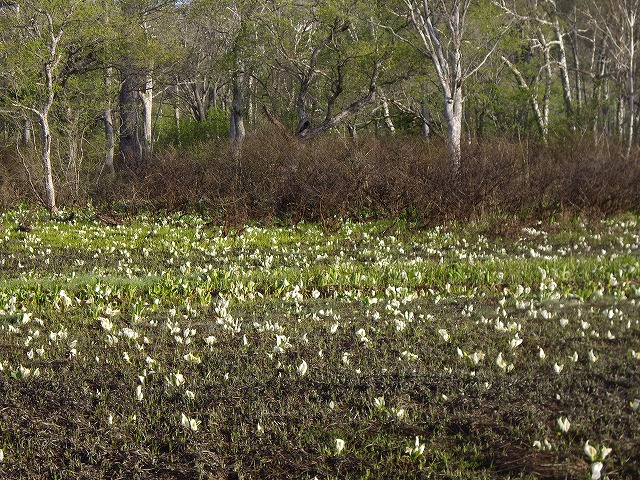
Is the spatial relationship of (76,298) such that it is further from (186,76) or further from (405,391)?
(186,76)

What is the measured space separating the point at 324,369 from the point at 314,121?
2586cm

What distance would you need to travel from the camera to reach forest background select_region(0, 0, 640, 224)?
1418 cm

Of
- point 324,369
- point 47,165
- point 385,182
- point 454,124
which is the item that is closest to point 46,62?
point 47,165

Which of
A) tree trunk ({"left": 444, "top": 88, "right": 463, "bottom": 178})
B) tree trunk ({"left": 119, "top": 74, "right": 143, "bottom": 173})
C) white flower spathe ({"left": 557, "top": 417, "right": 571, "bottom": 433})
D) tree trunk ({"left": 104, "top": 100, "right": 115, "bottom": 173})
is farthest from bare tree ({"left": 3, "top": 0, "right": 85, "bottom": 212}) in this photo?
white flower spathe ({"left": 557, "top": 417, "right": 571, "bottom": 433})

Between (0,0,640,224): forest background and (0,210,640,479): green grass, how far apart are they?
522cm

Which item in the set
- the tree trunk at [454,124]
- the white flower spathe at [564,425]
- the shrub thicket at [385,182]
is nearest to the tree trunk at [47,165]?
the shrub thicket at [385,182]

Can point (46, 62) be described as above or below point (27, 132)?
above

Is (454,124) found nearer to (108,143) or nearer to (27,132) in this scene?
(108,143)

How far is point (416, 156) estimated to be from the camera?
15.4m

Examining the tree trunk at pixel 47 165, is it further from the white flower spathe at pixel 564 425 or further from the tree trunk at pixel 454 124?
the white flower spathe at pixel 564 425

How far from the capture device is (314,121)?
98.4 ft

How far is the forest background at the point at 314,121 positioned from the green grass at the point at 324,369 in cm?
522

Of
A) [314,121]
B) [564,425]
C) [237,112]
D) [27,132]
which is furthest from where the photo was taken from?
[314,121]

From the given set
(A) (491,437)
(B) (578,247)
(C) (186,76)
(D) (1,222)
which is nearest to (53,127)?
(D) (1,222)
